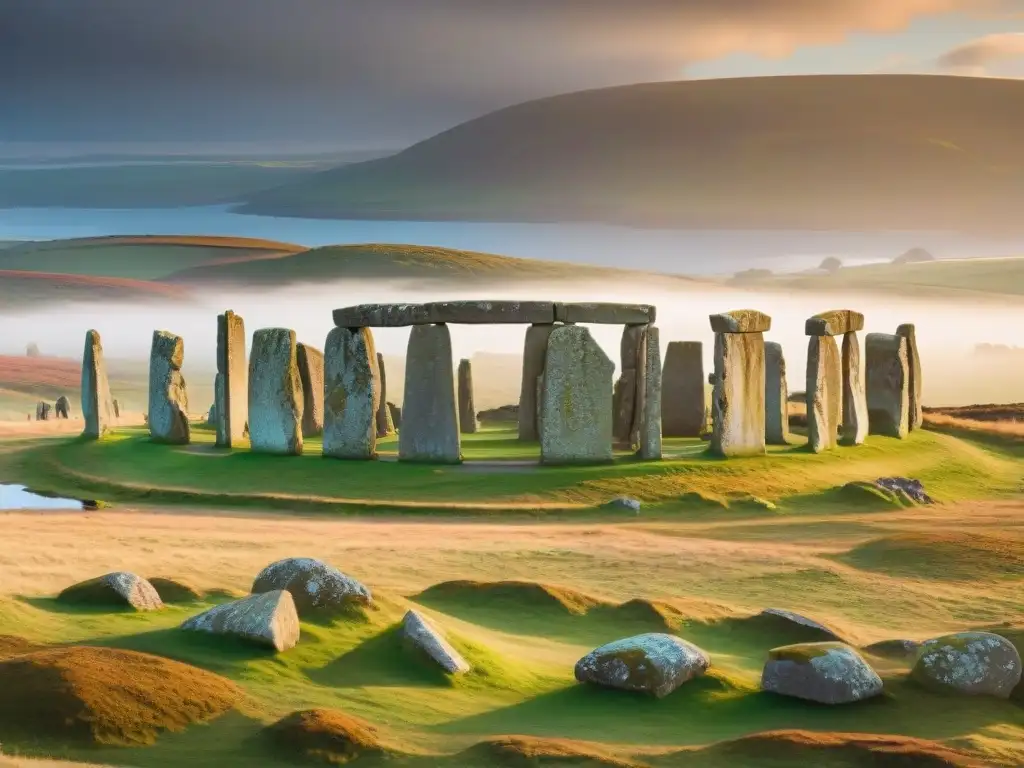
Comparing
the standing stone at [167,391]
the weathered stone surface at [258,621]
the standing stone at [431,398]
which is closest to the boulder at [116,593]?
the weathered stone surface at [258,621]

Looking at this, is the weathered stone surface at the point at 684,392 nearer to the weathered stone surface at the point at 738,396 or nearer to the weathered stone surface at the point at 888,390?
the weathered stone surface at the point at 888,390

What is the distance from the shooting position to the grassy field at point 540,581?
13.3 m

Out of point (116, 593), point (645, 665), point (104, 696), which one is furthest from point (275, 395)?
point (104, 696)

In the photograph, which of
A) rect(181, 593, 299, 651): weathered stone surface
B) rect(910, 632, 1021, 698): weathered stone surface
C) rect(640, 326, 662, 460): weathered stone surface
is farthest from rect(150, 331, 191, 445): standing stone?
rect(910, 632, 1021, 698): weathered stone surface

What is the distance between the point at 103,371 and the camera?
38.6 m

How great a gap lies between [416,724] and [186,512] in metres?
16.7

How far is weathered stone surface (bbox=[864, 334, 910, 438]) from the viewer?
132 feet

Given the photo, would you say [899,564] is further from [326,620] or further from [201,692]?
[201,692]

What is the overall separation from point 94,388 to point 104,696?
26.5 m

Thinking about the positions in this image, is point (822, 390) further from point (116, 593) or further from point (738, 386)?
point (116, 593)

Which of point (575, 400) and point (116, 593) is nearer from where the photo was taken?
point (116, 593)

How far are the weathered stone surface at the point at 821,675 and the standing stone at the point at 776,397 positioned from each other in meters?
22.1

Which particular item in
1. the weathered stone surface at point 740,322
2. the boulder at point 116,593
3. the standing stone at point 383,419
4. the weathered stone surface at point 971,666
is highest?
the weathered stone surface at point 740,322

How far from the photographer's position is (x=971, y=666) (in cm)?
1544
